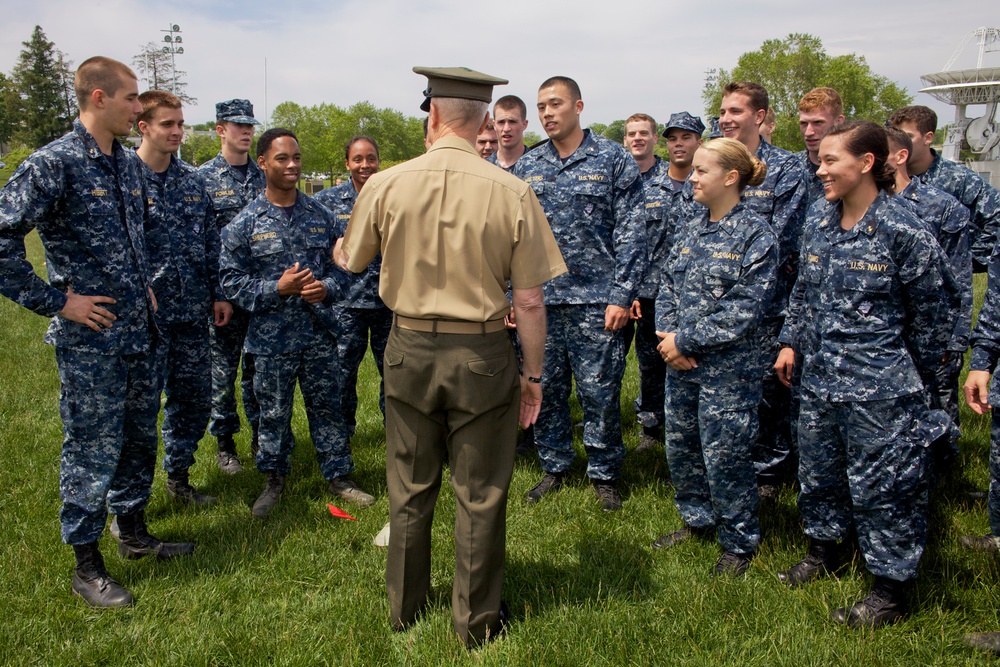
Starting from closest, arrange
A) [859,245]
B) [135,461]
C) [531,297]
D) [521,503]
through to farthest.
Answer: [531,297] → [859,245] → [135,461] → [521,503]

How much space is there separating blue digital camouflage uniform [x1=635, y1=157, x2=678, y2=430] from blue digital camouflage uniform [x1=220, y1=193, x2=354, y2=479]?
8.77 ft

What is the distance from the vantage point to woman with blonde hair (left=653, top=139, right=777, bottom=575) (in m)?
3.65

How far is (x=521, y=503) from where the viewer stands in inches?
191

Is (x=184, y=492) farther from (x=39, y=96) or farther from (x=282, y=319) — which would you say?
(x=39, y=96)

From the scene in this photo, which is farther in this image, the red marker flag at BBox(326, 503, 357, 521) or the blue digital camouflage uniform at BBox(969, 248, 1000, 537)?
the red marker flag at BBox(326, 503, 357, 521)

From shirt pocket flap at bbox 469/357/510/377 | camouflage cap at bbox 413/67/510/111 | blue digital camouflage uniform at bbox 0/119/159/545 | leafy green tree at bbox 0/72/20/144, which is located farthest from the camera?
leafy green tree at bbox 0/72/20/144

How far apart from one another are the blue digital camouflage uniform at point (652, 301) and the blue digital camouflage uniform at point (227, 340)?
3.42 meters

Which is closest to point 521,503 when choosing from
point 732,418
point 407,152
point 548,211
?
point 732,418

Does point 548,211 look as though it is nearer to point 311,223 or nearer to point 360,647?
point 311,223

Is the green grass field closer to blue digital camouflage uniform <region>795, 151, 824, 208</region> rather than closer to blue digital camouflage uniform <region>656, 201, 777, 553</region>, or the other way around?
blue digital camouflage uniform <region>656, 201, 777, 553</region>

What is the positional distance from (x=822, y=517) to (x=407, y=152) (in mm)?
90913

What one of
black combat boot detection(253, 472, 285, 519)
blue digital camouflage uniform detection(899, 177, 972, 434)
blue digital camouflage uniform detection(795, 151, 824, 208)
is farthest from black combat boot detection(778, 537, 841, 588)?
black combat boot detection(253, 472, 285, 519)

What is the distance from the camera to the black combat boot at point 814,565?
370 cm

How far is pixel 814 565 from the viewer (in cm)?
377
